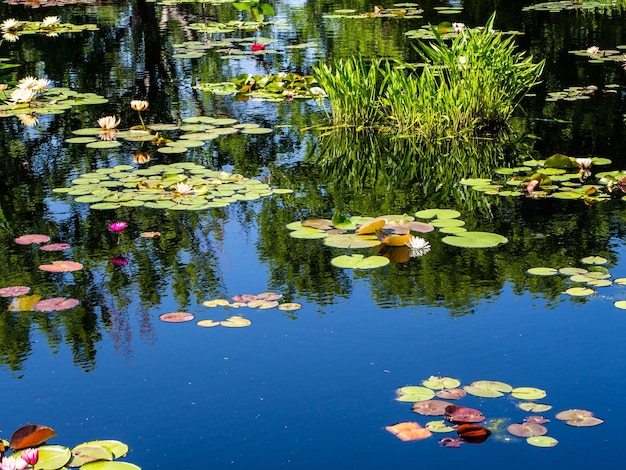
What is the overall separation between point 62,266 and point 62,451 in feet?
5.11

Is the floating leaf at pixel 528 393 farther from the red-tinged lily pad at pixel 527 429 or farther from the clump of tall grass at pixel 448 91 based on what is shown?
the clump of tall grass at pixel 448 91

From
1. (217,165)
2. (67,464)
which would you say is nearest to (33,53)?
(217,165)

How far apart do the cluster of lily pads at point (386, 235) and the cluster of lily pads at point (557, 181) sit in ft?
1.70

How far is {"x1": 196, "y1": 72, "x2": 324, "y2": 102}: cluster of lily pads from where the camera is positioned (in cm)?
725

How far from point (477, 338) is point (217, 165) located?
2513mm

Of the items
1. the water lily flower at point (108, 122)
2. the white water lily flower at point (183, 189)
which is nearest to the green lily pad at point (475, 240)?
the white water lily flower at point (183, 189)

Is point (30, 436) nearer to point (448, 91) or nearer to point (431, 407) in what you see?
point (431, 407)

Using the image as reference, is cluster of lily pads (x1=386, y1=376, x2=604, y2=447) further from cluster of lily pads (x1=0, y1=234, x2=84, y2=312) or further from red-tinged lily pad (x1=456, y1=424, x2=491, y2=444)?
cluster of lily pads (x1=0, y1=234, x2=84, y2=312)

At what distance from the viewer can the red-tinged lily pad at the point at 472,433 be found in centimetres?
260

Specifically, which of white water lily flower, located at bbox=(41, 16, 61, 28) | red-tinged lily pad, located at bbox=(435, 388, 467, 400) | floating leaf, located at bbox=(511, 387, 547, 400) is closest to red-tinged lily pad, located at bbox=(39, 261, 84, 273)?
red-tinged lily pad, located at bbox=(435, 388, 467, 400)

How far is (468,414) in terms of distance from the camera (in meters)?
2.67

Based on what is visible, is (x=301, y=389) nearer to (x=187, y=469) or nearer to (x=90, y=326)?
(x=187, y=469)

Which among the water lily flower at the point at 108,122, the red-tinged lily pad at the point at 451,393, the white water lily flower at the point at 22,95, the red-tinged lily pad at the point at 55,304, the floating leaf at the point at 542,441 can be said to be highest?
the white water lily flower at the point at 22,95

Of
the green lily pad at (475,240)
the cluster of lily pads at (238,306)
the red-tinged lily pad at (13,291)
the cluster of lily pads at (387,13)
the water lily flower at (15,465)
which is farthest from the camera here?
the cluster of lily pads at (387,13)
